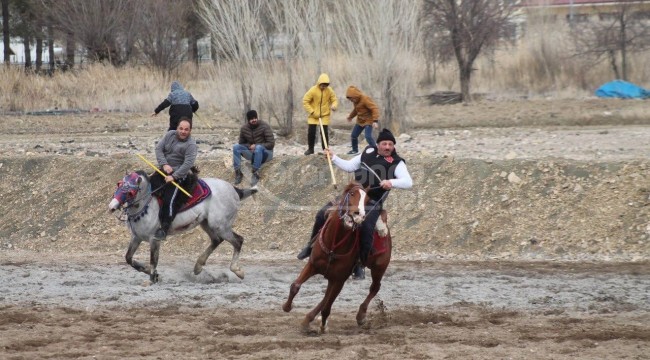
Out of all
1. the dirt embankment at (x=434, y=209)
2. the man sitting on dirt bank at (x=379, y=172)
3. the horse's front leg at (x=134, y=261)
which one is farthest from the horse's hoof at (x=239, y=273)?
the man sitting on dirt bank at (x=379, y=172)

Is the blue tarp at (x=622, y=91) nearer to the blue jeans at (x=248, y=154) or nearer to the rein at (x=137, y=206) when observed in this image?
the blue jeans at (x=248, y=154)

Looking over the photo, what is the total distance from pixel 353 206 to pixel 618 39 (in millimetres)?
30496

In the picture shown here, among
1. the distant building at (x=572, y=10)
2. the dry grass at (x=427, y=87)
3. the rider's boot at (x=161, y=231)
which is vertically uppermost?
the distant building at (x=572, y=10)

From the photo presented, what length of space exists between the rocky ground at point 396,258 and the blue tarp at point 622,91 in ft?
24.2

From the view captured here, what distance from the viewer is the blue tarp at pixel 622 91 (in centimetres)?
3559

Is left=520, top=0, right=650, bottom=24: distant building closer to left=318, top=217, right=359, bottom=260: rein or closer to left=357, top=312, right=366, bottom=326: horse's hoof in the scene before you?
left=357, top=312, right=366, bottom=326: horse's hoof

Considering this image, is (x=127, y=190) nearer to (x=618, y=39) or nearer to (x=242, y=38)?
(x=242, y=38)

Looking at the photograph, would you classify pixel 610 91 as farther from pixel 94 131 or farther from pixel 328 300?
pixel 328 300

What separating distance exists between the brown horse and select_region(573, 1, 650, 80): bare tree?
28.9 metres

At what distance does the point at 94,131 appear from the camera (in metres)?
31.3

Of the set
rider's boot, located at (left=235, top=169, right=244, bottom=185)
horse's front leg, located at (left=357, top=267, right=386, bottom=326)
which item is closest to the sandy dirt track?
horse's front leg, located at (left=357, top=267, right=386, bottom=326)

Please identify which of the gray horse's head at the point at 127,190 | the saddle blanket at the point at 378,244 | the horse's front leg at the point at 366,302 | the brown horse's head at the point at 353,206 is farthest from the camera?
the gray horse's head at the point at 127,190

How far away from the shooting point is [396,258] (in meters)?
17.9

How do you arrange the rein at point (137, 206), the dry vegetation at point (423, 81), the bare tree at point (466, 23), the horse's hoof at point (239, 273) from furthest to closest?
the bare tree at point (466, 23) → the dry vegetation at point (423, 81) → the horse's hoof at point (239, 273) → the rein at point (137, 206)
